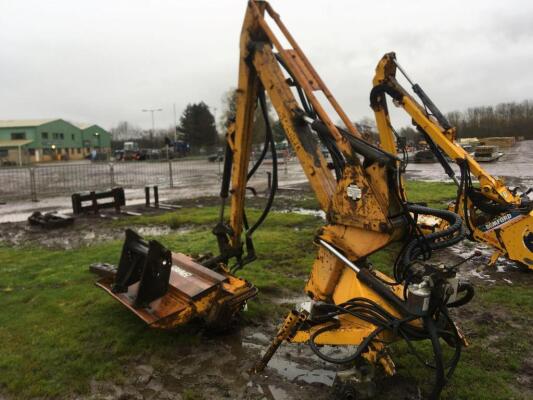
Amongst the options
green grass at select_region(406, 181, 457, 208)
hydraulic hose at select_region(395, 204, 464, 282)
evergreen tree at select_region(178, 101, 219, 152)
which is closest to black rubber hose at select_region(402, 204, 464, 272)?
hydraulic hose at select_region(395, 204, 464, 282)

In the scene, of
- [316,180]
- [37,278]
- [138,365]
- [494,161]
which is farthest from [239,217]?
[494,161]

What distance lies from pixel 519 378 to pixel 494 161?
3039 cm

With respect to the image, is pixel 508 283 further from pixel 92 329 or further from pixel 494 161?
pixel 494 161

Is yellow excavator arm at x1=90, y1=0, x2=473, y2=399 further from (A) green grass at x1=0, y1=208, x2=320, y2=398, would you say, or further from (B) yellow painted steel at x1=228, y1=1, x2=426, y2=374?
(A) green grass at x1=0, y1=208, x2=320, y2=398

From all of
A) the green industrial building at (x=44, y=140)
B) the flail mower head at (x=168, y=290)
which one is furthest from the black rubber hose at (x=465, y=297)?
the green industrial building at (x=44, y=140)

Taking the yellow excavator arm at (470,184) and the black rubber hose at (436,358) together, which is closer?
the black rubber hose at (436,358)

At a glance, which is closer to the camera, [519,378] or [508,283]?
[519,378]

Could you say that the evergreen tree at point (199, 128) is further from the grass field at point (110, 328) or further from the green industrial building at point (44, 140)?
the grass field at point (110, 328)

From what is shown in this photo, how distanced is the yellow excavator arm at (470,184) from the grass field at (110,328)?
699 millimetres

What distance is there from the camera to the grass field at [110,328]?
3.92m

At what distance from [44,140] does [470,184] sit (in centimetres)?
7853

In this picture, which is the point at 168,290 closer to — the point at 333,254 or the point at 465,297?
the point at 333,254

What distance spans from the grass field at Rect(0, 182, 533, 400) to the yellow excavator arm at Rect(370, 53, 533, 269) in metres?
0.70

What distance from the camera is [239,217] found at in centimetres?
506
